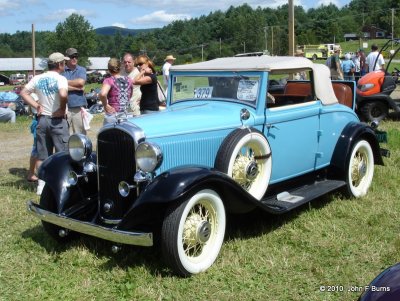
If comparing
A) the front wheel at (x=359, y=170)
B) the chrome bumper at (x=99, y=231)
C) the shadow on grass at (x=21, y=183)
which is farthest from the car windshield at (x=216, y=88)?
the shadow on grass at (x=21, y=183)

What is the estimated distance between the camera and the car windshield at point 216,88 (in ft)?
14.5

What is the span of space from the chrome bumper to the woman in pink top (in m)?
2.11

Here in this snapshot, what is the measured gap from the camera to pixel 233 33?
6775 cm


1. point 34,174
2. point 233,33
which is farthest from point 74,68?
point 233,33

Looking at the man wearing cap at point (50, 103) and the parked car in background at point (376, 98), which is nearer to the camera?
the man wearing cap at point (50, 103)

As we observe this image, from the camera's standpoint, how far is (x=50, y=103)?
5.62 metres

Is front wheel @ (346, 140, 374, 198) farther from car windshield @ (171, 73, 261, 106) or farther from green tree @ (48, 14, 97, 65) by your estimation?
green tree @ (48, 14, 97, 65)

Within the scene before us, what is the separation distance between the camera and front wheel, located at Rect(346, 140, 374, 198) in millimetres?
5191

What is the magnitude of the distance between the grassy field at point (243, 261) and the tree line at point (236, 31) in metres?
41.2

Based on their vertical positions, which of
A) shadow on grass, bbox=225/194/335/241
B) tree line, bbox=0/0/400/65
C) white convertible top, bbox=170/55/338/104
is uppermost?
tree line, bbox=0/0/400/65

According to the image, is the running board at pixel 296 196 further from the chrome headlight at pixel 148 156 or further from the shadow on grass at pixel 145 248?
the chrome headlight at pixel 148 156

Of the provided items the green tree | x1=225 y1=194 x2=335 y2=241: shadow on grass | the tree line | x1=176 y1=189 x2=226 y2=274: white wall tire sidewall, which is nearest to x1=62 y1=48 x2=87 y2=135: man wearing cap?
x1=225 y1=194 x2=335 y2=241: shadow on grass

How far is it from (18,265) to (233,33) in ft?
219

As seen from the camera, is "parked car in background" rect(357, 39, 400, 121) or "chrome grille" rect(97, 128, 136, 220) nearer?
"chrome grille" rect(97, 128, 136, 220)
